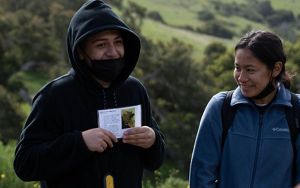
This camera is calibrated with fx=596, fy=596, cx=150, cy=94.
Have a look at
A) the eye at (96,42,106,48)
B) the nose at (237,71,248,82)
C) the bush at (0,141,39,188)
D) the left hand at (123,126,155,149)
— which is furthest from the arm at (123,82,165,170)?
the bush at (0,141,39,188)

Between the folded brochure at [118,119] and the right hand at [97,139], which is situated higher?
the folded brochure at [118,119]

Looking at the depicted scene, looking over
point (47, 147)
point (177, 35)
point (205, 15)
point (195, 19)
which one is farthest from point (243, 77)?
point (205, 15)

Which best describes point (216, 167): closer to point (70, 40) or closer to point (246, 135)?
point (246, 135)

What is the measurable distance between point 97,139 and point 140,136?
9.8 inches

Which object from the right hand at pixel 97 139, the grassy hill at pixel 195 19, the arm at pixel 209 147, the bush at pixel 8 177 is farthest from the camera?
the grassy hill at pixel 195 19

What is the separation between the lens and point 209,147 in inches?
130

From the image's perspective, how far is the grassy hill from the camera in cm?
6194

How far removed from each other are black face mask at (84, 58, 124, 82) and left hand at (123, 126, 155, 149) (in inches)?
11.5

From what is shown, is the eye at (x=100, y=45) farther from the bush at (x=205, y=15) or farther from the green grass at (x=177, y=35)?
the bush at (x=205, y=15)

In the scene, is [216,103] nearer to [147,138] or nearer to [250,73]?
[250,73]

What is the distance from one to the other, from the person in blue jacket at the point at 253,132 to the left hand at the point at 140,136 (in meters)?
0.40

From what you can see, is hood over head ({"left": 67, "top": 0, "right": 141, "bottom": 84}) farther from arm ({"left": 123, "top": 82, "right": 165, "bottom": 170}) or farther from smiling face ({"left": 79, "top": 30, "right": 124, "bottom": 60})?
arm ({"left": 123, "top": 82, "right": 165, "bottom": 170})

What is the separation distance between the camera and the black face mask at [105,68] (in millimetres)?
2957

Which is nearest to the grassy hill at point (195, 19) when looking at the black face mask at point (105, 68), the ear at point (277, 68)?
the ear at point (277, 68)
